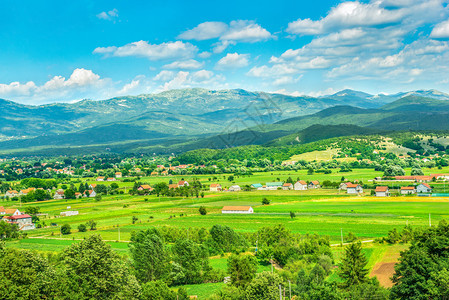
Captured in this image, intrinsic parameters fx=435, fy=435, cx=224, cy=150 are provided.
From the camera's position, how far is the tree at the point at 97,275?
25609 millimetres

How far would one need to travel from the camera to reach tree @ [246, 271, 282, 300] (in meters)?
25.8

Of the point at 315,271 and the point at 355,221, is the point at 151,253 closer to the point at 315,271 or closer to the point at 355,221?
the point at 315,271

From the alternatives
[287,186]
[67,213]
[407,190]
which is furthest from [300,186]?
[67,213]

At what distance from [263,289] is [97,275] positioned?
397 inches

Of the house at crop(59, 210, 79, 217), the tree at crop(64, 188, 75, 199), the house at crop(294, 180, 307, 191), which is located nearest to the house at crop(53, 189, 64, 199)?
the tree at crop(64, 188, 75, 199)

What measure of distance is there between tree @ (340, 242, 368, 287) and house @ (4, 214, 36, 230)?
51147mm

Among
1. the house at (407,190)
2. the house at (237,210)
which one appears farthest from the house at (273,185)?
the house at (237,210)

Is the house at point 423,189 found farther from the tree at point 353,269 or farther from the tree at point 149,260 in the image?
the tree at point 149,260

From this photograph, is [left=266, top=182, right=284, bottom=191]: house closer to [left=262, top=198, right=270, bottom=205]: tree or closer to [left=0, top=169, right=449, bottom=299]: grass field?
[left=0, top=169, right=449, bottom=299]: grass field

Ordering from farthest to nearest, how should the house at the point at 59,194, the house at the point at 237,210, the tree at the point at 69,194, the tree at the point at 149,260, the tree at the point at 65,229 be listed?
1. the house at the point at 59,194
2. the tree at the point at 69,194
3. the house at the point at 237,210
4. the tree at the point at 65,229
5. the tree at the point at 149,260

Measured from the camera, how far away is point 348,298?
1057 inches

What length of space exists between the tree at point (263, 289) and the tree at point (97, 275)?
7270 millimetres

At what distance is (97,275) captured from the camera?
1040 inches

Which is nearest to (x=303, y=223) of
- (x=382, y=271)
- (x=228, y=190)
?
(x=382, y=271)
